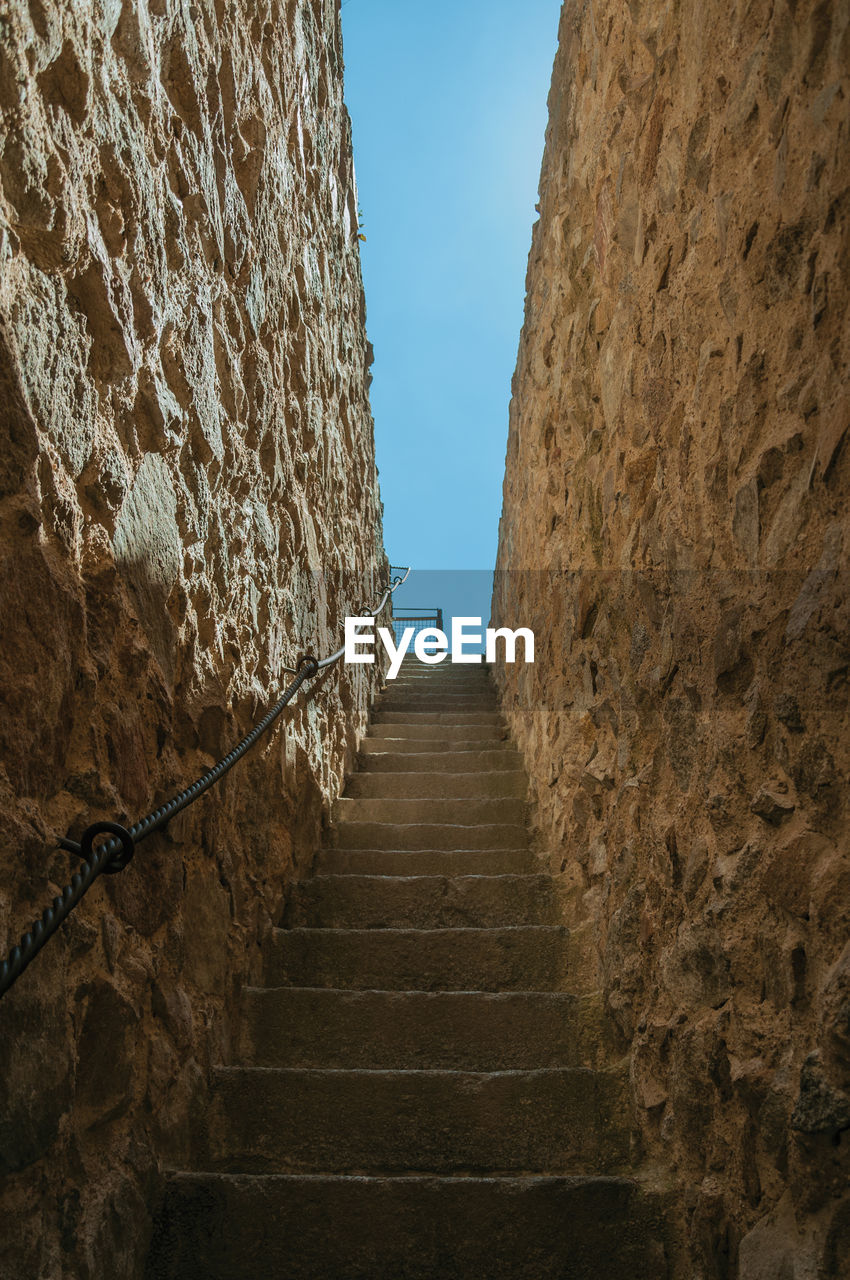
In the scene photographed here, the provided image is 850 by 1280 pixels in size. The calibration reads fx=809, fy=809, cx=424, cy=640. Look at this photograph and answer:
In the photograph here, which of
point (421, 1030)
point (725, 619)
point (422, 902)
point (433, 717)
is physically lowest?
point (421, 1030)

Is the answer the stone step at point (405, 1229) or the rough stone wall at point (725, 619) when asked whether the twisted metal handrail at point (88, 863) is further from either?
the rough stone wall at point (725, 619)

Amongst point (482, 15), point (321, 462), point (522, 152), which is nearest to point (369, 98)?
point (522, 152)

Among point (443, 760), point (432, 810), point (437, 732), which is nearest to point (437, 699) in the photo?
point (437, 732)

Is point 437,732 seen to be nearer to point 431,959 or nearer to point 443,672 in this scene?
point 443,672

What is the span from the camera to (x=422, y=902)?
90.5 inches

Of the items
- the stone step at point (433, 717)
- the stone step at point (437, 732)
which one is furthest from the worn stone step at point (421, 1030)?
the stone step at point (433, 717)

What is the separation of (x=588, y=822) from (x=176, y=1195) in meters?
1.22

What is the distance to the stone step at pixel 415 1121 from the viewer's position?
4.89 ft

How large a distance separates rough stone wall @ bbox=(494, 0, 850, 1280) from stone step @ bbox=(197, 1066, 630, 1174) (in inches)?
4.6

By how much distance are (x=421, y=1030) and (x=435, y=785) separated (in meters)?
1.47

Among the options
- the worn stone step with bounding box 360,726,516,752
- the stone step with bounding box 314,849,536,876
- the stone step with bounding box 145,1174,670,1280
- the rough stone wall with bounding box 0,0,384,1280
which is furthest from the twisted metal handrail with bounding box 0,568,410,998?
the worn stone step with bounding box 360,726,516,752

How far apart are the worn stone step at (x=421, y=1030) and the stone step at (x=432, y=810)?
1054 millimetres

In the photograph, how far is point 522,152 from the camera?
69500 mm

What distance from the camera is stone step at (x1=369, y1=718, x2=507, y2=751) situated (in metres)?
4.03
